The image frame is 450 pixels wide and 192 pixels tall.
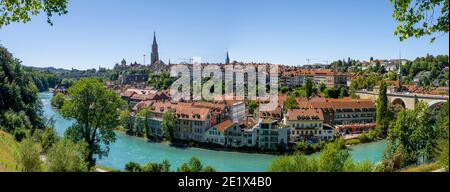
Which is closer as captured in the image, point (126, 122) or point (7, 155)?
point (7, 155)

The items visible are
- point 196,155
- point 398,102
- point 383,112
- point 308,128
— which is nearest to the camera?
point 196,155

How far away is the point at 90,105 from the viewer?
29.2 feet

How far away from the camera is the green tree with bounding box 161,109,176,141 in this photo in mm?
16578

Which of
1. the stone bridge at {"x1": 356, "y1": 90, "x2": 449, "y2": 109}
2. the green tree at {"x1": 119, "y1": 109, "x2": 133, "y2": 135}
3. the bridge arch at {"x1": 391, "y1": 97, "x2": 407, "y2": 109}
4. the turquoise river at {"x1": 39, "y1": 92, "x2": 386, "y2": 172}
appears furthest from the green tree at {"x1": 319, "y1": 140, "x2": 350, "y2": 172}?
the bridge arch at {"x1": 391, "y1": 97, "x2": 407, "y2": 109}

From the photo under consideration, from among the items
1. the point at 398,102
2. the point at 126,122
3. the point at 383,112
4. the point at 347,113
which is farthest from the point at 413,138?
the point at 398,102

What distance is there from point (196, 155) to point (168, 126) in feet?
9.02

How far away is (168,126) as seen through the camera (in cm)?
1659

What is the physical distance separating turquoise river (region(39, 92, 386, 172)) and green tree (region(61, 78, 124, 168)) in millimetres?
2807

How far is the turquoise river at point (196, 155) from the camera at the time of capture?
12383 millimetres

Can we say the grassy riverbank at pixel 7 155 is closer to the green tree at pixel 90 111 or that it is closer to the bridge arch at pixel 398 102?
the green tree at pixel 90 111

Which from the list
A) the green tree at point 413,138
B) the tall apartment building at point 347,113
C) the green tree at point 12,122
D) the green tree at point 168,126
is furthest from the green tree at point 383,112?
the green tree at point 12,122

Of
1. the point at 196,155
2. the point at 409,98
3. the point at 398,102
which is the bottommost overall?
the point at 196,155

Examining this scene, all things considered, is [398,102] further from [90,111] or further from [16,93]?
[90,111]
